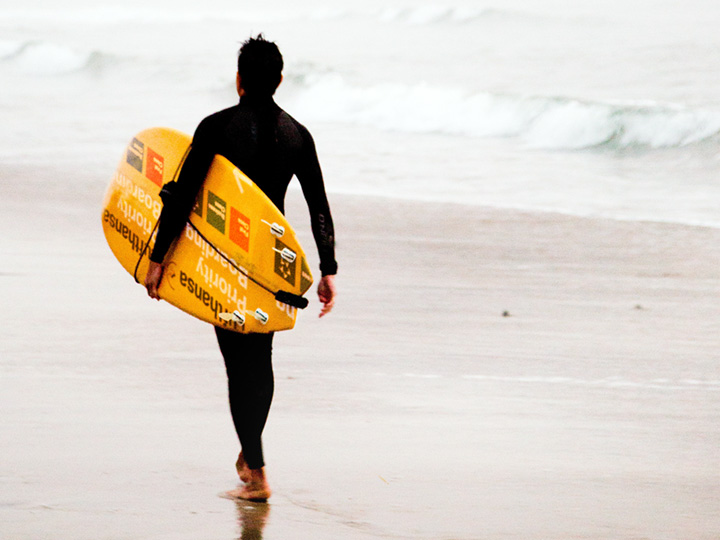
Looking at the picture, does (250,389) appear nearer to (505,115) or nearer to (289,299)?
(289,299)

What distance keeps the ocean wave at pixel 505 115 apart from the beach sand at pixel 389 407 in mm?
12647

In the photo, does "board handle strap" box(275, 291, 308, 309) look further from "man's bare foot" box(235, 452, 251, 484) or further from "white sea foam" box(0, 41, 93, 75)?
"white sea foam" box(0, 41, 93, 75)

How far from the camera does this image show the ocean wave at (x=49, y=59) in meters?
36.9

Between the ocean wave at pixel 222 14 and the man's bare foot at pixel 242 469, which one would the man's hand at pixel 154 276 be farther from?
the ocean wave at pixel 222 14

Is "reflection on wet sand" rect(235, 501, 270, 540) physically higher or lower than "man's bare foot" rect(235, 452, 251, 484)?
lower

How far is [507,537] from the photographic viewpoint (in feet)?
12.8

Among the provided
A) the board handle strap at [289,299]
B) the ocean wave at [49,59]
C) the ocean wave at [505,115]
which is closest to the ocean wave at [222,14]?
the ocean wave at [49,59]

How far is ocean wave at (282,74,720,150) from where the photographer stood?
22219 millimetres

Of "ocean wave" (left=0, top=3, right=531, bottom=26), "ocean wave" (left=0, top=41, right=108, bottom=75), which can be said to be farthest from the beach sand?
"ocean wave" (left=0, top=3, right=531, bottom=26)

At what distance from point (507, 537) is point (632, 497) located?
0.69m

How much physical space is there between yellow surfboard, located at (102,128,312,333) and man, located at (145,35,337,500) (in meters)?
0.06

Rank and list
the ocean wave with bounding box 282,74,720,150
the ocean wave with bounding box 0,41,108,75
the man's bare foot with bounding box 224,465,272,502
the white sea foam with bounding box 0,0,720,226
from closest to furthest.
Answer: the man's bare foot with bounding box 224,465,272,502, the white sea foam with bounding box 0,0,720,226, the ocean wave with bounding box 282,74,720,150, the ocean wave with bounding box 0,41,108,75

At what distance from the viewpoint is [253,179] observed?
4137 mm

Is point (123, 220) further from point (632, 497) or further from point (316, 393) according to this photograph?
point (632, 497)
